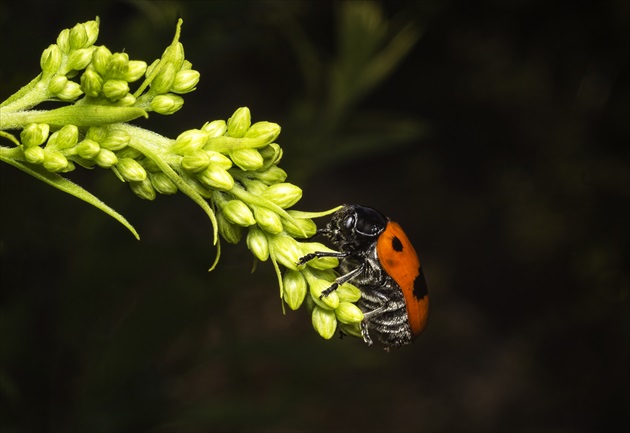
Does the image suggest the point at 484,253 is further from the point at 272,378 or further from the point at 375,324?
the point at 375,324

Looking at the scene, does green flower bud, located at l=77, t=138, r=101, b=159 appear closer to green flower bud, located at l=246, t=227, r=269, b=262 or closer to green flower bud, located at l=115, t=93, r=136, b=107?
green flower bud, located at l=115, t=93, r=136, b=107

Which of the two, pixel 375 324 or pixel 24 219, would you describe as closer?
pixel 375 324

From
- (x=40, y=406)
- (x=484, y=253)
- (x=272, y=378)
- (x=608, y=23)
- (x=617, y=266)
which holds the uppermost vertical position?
(x=608, y=23)

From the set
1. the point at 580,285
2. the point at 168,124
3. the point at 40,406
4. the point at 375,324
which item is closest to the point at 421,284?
the point at 375,324

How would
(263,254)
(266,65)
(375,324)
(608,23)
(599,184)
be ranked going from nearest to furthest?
(263,254) → (375,324) → (608,23) → (599,184) → (266,65)

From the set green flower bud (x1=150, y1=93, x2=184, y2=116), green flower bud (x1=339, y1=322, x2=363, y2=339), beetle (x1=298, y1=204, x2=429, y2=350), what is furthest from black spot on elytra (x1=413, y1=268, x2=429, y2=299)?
green flower bud (x1=150, y1=93, x2=184, y2=116)

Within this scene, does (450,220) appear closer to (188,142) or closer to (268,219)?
(268,219)

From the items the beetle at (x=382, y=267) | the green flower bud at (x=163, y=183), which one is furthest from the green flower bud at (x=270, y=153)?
the beetle at (x=382, y=267)
